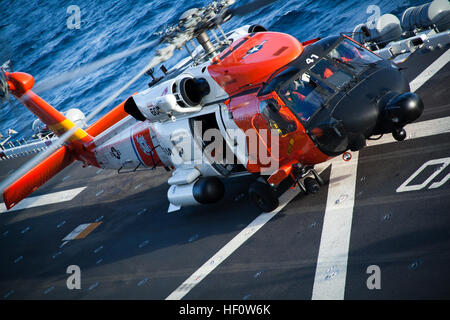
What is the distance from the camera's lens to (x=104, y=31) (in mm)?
42906

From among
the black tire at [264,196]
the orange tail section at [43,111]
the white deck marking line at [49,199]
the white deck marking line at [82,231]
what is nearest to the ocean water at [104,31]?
the orange tail section at [43,111]

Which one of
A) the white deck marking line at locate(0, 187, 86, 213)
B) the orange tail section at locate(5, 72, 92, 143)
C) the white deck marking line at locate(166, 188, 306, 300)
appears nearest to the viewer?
the white deck marking line at locate(166, 188, 306, 300)

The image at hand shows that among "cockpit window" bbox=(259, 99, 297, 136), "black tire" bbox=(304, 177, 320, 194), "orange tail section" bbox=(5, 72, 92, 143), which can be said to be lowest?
"black tire" bbox=(304, 177, 320, 194)

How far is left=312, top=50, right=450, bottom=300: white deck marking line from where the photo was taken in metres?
7.52

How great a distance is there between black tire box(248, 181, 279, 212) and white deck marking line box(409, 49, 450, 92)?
5684 millimetres

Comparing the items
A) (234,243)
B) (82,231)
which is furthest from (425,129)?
(82,231)

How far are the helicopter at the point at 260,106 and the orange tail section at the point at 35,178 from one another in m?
3.63

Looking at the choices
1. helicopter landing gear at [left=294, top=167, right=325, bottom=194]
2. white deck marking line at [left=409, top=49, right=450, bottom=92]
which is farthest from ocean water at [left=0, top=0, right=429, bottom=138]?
white deck marking line at [left=409, top=49, right=450, bottom=92]

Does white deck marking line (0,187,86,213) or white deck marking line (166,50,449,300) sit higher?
white deck marking line (0,187,86,213)

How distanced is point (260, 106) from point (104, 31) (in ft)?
124

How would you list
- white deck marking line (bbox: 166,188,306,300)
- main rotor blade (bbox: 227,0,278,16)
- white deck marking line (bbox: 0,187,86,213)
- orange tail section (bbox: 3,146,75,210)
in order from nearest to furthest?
1. main rotor blade (bbox: 227,0,278,16)
2. white deck marking line (bbox: 166,188,306,300)
3. orange tail section (bbox: 3,146,75,210)
4. white deck marking line (bbox: 0,187,86,213)

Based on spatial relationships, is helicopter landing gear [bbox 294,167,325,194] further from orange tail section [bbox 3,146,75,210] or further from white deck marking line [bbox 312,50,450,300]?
orange tail section [bbox 3,146,75,210]

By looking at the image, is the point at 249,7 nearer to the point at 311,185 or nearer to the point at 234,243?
the point at 311,185

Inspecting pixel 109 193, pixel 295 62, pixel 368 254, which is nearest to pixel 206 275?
pixel 368 254
